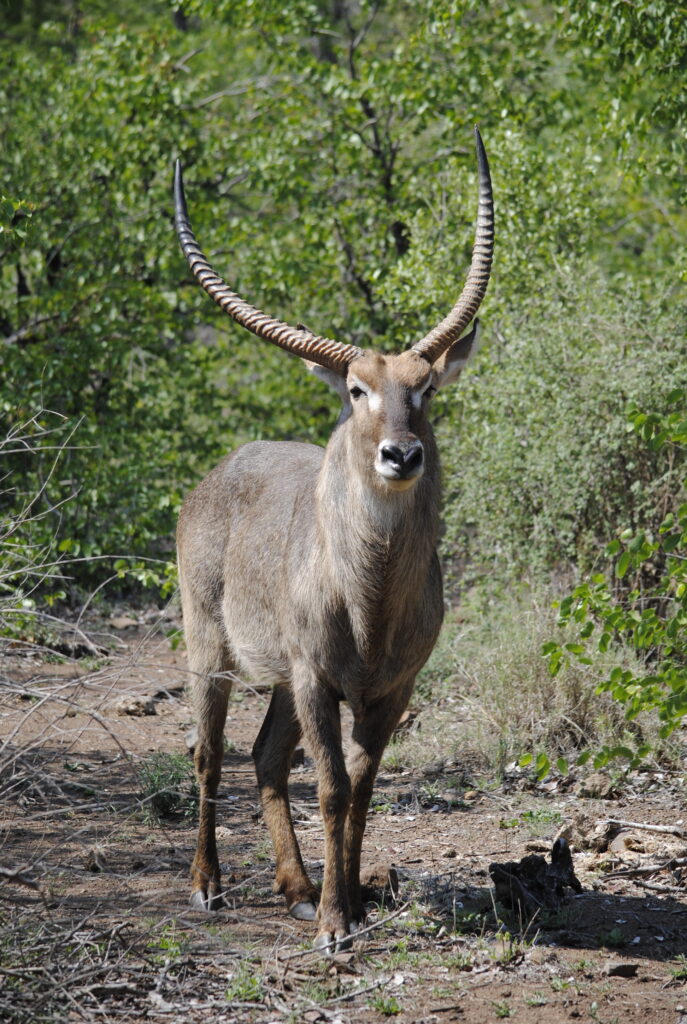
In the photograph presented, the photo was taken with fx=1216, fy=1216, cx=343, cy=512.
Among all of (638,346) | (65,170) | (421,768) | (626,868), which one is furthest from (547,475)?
(65,170)

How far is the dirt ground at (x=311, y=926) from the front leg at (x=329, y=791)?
12 centimetres

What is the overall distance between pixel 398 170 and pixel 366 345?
1.65 meters

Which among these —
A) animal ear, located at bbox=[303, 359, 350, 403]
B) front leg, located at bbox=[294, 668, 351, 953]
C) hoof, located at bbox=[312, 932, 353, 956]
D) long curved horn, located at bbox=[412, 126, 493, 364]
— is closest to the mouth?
animal ear, located at bbox=[303, 359, 350, 403]

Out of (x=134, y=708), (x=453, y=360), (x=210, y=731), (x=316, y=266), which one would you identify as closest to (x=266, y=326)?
(x=453, y=360)

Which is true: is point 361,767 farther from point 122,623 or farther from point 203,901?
point 122,623

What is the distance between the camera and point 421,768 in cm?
714

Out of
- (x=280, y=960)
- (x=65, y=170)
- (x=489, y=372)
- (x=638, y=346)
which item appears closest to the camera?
(x=280, y=960)

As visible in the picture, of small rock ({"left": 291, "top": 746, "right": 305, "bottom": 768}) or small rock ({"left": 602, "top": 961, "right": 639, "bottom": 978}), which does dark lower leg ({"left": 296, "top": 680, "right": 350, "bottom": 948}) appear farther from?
small rock ({"left": 291, "top": 746, "right": 305, "bottom": 768})

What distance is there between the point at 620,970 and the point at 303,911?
1348 mm

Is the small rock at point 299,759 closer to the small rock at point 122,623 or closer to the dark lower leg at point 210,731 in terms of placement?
the dark lower leg at point 210,731

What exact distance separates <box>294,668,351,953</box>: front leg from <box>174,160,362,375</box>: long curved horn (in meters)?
1.32

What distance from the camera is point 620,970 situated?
15.0ft

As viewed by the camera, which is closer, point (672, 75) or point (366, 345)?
point (672, 75)

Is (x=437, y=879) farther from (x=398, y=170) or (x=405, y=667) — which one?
(x=398, y=170)
